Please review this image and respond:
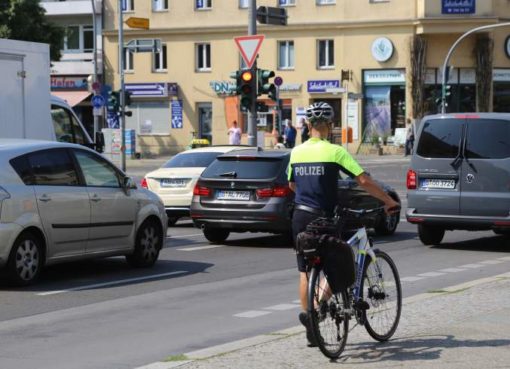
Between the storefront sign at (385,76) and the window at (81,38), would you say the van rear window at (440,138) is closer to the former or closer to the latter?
the storefront sign at (385,76)

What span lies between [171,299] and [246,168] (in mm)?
6077

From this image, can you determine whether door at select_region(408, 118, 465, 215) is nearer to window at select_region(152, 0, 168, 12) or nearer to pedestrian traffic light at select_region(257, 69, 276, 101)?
pedestrian traffic light at select_region(257, 69, 276, 101)

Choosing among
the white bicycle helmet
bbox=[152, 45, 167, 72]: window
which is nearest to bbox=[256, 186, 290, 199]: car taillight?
the white bicycle helmet

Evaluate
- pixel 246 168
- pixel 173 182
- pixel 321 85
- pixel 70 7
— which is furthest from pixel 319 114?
pixel 70 7

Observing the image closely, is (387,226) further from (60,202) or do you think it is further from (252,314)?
(252,314)

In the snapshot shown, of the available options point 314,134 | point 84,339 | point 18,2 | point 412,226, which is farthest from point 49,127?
point 18,2

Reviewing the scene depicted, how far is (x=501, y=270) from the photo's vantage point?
552 inches

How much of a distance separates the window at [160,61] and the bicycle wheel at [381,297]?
52635 mm

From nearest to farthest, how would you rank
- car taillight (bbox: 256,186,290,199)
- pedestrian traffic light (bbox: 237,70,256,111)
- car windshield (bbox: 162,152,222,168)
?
1. car taillight (bbox: 256,186,290,199)
2. car windshield (bbox: 162,152,222,168)
3. pedestrian traffic light (bbox: 237,70,256,111)

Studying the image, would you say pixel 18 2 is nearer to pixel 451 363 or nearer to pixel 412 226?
pixel 412 226

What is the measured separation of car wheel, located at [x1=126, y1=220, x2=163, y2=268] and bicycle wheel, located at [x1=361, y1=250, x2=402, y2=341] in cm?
598

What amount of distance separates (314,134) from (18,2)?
4725 cm

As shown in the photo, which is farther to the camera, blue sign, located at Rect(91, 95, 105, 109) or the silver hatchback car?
blue sign, located at Rect(91, 95, 105, 109)

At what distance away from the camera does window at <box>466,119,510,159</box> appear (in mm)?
16094
